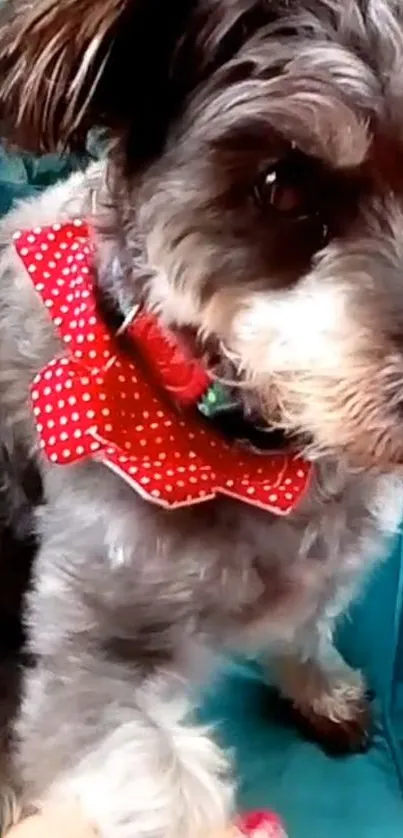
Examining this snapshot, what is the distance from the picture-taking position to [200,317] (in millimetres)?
1133

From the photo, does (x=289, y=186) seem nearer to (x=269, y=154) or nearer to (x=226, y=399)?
(x=269, y=154)

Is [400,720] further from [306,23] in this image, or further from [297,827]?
[306,23]

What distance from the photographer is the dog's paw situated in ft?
5.19

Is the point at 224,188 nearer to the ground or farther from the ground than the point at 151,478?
farther from the ground

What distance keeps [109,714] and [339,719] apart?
1.19ft

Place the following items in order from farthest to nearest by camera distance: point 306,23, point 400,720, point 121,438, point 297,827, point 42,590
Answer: point 400,720 → point 297,827 → point 42,590 → point 121,438 → point 306,23

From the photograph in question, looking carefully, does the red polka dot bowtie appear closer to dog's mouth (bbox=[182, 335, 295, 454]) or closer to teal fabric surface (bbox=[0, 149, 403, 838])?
dog's mouth (bbox=[182, 335, 295, 454])

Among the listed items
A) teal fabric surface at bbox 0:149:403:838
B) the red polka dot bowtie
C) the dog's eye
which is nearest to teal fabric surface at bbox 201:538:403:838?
teal fabric surface at bbox 0:149:403:838

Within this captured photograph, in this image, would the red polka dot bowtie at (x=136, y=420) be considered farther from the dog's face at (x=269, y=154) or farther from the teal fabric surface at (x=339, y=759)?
the teal fabric surface at (x=339, y=759)

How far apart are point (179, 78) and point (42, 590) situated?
471 mm

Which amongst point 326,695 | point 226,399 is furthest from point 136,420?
point 326,695

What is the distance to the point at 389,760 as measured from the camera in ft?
5.18

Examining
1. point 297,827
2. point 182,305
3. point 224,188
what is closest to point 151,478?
point 182,305

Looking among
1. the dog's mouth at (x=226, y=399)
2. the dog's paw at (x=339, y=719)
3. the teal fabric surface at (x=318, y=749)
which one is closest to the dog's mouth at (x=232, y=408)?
the dog's mouth at (x=226, y=399)
